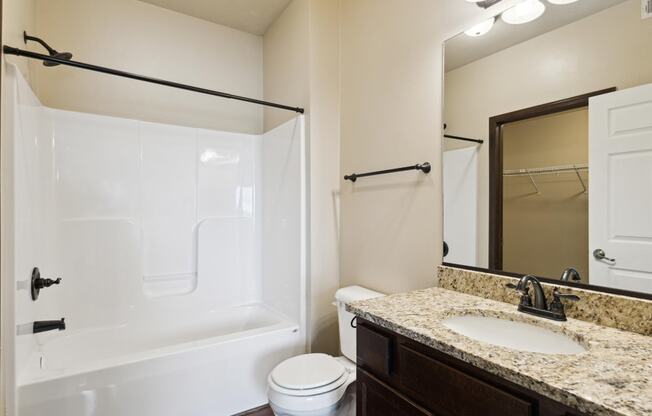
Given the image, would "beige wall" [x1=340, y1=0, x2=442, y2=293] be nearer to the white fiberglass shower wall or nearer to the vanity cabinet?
the white fiberglass shower wall

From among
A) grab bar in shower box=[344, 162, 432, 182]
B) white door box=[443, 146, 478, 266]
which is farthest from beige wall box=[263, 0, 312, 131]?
white door box=[443, 146, 478, 266]

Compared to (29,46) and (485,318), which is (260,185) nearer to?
(29,46)

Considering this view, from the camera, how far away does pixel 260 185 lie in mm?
2729

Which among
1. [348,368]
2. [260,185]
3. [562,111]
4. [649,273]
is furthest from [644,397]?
[260,185]

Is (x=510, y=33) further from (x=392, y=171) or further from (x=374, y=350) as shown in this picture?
(x=374, y=350)

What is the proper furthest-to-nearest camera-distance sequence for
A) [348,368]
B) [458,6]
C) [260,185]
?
[260,185] → [348,368] → [458,6]

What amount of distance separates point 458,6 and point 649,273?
126 centimetres

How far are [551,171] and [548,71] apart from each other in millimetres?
367

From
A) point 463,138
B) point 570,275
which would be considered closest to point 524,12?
point 463,138

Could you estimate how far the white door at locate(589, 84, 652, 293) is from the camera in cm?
92

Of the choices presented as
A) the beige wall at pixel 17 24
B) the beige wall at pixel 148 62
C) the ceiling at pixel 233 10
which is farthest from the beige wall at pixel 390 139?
the beige wall at pixel 17 24

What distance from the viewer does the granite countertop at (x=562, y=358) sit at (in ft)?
1.90

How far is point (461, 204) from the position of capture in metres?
1.44

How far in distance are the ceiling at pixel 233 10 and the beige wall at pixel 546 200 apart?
6.55 feet
